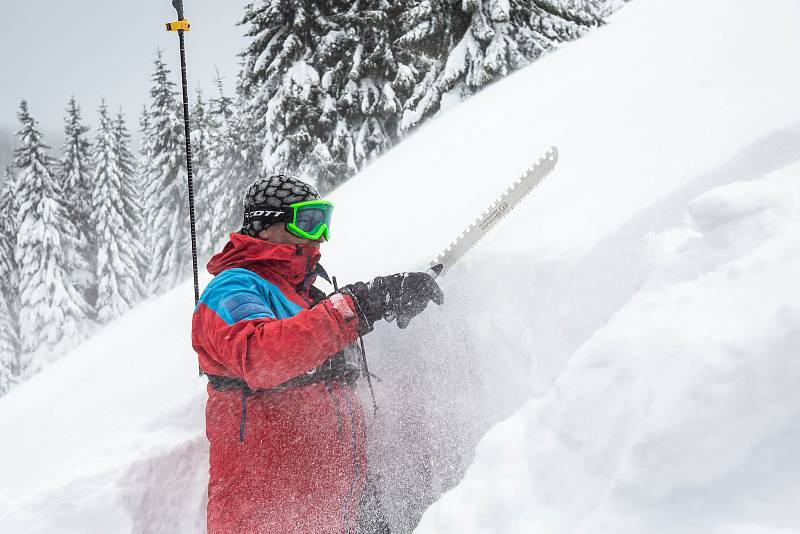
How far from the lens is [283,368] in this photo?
2135mm

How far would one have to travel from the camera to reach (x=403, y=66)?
13000 millimetres

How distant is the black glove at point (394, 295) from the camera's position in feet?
7.86

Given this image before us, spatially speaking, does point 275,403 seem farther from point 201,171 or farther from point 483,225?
point 201,171

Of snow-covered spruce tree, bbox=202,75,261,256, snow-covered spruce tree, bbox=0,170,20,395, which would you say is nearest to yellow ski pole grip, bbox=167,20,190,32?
snow-covered spruce tree, bbox=202,75,261,256

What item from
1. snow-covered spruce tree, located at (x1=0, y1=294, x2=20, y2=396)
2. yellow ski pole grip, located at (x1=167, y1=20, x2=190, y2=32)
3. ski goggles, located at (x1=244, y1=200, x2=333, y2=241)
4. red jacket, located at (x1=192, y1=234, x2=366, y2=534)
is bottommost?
snow-covered spruce tree, located at (x1=0, y1=294, x2=20, y2=396)

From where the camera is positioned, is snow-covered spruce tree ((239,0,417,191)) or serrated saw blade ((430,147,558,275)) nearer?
serrated saw blade ((430,147,558,275))

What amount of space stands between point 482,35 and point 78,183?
862 inches

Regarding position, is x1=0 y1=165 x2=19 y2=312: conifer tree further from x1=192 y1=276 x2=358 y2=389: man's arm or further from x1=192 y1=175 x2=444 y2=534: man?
x1=192 y1=276 x2=358 y2=389: man's arm

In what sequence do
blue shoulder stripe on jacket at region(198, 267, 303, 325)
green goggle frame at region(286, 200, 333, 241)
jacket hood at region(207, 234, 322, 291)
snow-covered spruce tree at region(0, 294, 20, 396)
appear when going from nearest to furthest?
1. blue shoulder stripe on jacket at region(198, 267, 303, 325)
2. jacket hood at region(207, 234, 322, 291)
3. green goggle frame at region(286, 200, 333, 241)
4. snow-covered spruce tree at region(0, 294, 20, 396)

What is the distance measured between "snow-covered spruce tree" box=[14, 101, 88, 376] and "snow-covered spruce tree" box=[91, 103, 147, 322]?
1949 millimetres

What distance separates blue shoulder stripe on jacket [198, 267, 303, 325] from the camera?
86.6 inches

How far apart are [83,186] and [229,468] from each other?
26924 millimetres

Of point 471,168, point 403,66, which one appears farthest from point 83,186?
point 471,168

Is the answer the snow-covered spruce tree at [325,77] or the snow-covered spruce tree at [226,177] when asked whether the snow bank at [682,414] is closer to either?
the snow-covered spruce tree at [325,77]
